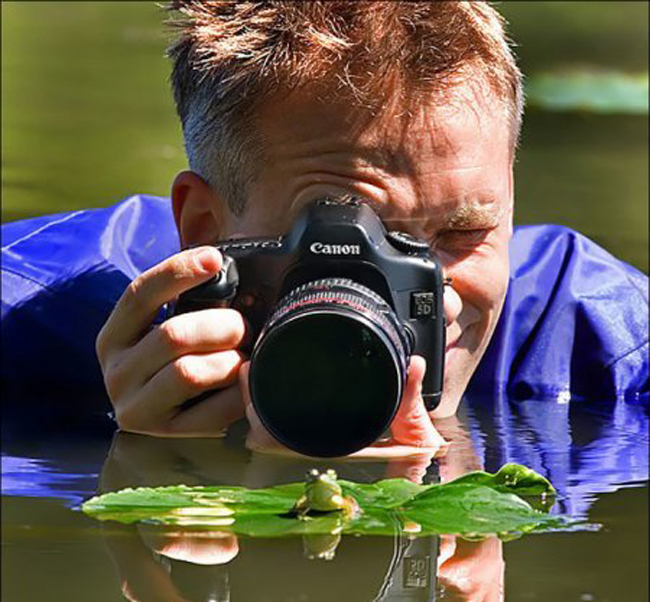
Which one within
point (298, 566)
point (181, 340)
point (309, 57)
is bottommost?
point (298, 566)

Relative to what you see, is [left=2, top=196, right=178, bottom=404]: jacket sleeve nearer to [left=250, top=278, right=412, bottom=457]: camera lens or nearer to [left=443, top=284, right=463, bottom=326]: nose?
[left=443, top=284, right=463, bottom=326]: nose

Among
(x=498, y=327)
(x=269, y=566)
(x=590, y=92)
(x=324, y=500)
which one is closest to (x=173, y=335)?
(x=324, y=500)

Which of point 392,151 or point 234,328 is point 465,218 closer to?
point 392,151

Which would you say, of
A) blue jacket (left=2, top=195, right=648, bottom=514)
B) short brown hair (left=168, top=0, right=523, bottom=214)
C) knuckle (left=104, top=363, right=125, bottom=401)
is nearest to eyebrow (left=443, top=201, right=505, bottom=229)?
short brown hair (left=168, top=0, right=523, bottom=214)

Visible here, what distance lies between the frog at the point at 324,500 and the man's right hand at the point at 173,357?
0.22 meters

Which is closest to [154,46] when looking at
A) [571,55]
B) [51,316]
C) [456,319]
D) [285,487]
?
[571,55]

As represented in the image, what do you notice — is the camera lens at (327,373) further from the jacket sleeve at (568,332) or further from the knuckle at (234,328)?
the jacket sleeve at (568,332)

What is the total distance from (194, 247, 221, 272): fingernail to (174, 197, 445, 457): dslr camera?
0.01 metres

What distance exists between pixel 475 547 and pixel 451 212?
1.52 feet

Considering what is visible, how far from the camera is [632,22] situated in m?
3.70

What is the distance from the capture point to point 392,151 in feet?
4.35

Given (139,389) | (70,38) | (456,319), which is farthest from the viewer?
(70,38)

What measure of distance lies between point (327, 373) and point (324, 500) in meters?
0.11

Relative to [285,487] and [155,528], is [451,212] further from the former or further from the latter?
[155,528]
